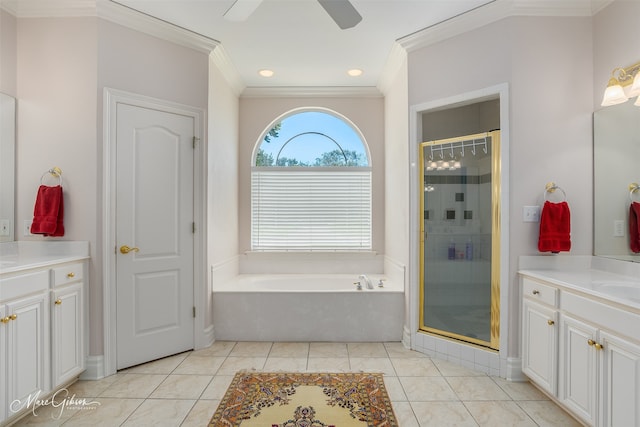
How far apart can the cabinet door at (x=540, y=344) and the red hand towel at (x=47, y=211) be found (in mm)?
3407

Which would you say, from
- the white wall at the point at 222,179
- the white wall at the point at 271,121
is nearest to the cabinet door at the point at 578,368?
the white wall at the point at 271,121

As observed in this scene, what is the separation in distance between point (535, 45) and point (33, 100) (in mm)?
3765

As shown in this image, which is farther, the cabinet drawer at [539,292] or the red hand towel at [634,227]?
the red hand towel at [634,227]

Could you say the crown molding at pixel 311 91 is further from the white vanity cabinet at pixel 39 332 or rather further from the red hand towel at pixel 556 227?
the white vanity cabinet at pixel 39 332

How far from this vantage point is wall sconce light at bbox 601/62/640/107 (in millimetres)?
2154

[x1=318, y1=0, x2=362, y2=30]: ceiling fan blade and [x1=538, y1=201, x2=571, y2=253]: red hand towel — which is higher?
[x1=318, y1=0, x2=362, y2=30]: ceiling fan blade

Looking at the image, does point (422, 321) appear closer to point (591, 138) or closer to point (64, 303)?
A: point (591, 138)

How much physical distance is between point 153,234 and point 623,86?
→ 3.61 meters

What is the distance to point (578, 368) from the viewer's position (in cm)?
191

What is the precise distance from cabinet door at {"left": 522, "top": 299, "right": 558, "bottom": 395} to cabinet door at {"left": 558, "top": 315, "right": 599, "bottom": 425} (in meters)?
0.07

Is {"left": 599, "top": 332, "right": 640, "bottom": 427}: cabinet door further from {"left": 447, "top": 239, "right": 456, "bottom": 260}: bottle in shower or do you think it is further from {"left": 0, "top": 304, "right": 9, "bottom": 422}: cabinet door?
{"left": 0, "top": 304, "right": 9, "bottom": 422}: cabinet door

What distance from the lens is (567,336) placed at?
2002 mm

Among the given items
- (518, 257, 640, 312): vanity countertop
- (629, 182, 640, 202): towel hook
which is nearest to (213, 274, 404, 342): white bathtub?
(518, 257, 640, 312): vanity countertop

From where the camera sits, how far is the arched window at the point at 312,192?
4.28 meters
